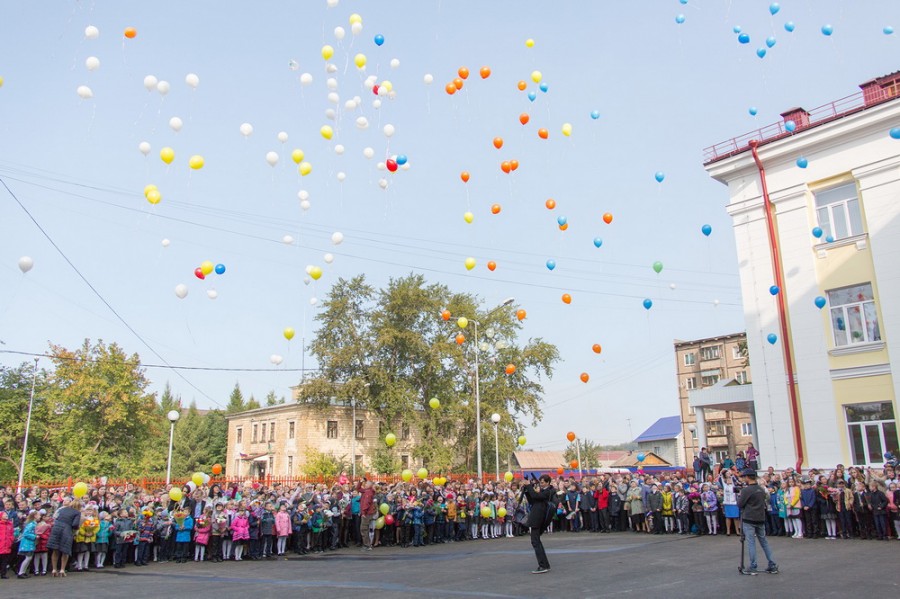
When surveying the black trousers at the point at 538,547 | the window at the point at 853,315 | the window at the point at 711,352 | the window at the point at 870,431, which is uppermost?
the window at the point at 711,352

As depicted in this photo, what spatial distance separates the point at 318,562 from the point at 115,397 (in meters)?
36.4

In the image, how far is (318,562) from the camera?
47.8ft

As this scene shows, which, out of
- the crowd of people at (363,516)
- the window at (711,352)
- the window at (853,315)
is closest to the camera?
the crowd of people at (363,516)

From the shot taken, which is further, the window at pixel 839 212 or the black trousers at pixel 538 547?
the window at pixel 839 212

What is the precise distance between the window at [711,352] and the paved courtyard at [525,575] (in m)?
57.6

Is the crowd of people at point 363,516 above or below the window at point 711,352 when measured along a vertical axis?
below

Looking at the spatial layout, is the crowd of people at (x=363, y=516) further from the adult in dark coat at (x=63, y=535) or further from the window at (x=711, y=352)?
the window at (x=711, y=352)

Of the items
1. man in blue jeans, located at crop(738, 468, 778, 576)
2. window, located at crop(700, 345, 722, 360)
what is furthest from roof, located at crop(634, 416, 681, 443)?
man in blue jeans, located at crop(738, 468, 778, 576)

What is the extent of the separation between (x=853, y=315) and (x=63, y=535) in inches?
806

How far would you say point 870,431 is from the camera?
18297 millimetres

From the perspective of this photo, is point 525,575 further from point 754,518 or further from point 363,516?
point 363,516

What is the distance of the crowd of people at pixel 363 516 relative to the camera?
14.0 m

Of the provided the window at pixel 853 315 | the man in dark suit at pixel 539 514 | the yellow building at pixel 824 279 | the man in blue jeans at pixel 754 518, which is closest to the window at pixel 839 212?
the yellow building at pixel 824 279

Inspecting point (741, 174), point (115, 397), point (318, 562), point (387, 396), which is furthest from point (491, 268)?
point (115, 397)
